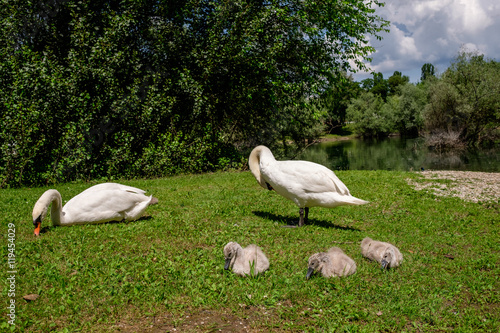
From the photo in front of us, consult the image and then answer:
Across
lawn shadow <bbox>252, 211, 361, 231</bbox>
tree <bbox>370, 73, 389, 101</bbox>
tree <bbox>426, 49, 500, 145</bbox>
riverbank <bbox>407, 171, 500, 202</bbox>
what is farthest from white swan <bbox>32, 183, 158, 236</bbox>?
tree <bbox>370, 73, 389, 101</bbox>

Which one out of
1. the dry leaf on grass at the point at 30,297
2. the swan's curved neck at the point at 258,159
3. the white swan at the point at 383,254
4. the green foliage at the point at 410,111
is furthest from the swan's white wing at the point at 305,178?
the green foliage at the point at 410,111

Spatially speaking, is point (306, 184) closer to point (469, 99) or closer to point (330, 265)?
point (330, 265)

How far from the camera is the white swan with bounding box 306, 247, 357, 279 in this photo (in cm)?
538

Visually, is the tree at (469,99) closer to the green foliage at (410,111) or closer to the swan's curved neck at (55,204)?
the green foliage at (410,111)

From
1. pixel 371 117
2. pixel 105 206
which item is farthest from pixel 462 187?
pixel 371 117

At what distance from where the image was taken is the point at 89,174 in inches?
610

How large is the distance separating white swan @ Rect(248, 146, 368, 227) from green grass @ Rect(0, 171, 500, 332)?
2.18ft

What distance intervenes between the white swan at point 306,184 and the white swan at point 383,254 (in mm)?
1281

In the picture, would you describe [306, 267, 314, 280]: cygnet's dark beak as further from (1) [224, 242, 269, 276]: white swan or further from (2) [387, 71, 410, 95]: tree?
(2) [387, 71, 410, 95]: tree

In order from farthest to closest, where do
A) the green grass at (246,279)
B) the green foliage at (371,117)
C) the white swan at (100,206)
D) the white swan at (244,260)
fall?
the green foliage at (371,117) < the white swan at (100,206) < the white swan at (244,260) < the green grass at (246,279)


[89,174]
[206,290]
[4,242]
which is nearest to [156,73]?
[89,174]

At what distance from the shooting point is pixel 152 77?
1780 centimetres

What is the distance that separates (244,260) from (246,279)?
1.11ft

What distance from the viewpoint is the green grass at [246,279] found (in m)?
4.41
